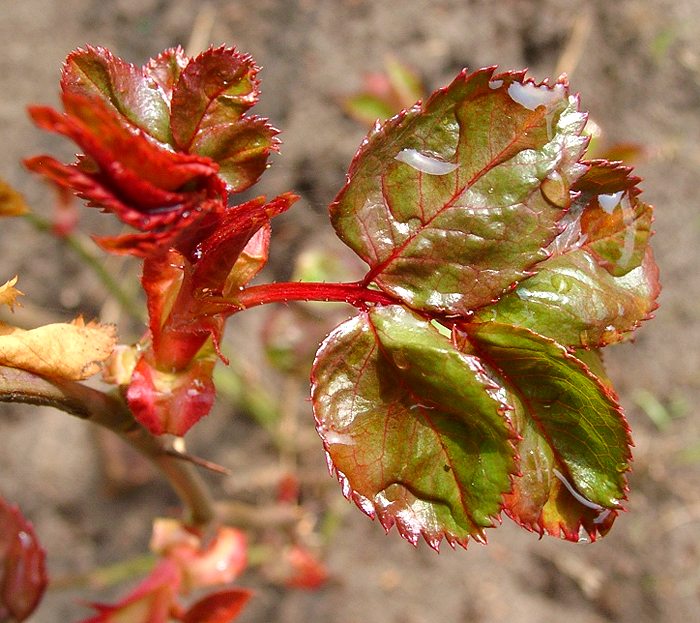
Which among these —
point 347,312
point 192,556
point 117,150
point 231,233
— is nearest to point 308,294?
point 231,233

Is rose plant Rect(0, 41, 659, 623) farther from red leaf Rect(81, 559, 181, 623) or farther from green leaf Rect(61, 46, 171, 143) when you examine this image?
red leaf Rect(81, 559, 181, 623)

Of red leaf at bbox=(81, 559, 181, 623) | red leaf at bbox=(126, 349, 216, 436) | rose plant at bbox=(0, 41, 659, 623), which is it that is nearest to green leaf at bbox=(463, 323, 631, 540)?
rose plant at bbox=(0, 41, 659, 623)

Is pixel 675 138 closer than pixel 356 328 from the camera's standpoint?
No

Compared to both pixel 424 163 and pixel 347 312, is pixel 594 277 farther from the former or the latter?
pixel 347 312

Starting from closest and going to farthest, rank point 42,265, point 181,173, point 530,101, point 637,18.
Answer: point 181,173, point 530,101, point 42,265, point 637,18

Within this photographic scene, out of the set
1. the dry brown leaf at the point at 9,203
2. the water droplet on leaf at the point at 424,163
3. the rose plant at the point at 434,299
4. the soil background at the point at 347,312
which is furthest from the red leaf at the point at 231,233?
the soil background at the point at 347,312

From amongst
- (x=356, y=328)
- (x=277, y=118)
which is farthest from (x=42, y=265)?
(x=356, y=328)

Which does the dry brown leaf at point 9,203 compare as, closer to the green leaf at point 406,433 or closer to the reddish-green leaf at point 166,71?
the reddish-green leaf at point 166,71

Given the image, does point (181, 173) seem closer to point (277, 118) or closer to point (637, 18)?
point (277, 118)
